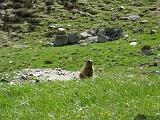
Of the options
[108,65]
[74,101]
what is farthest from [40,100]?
[108,65]

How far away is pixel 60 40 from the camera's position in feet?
155

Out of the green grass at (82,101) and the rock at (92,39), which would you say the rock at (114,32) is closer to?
the rock at (92,39)

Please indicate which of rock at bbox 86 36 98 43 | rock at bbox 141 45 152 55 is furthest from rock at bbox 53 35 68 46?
rock at bbox 141 45 152 55

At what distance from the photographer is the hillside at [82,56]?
42.1 feet

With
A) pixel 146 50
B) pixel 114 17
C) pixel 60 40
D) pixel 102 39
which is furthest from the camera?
pixel 114 17

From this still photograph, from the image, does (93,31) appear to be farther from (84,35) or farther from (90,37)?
(90,37)

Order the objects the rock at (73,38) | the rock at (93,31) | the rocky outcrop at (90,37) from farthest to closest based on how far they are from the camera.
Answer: the rock at (93,31)
the rock at (73,38)
the rocky outcrop at (90,37)

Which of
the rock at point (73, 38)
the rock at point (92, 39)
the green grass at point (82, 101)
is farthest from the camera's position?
the rock at point (73, 38)

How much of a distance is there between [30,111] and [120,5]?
45465 mm

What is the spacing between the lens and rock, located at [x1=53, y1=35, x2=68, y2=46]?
4716cm

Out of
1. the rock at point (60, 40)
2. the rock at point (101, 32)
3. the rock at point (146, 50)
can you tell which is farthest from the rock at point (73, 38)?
the rock at point (146, 50)

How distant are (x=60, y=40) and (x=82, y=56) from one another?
7000 millimetres

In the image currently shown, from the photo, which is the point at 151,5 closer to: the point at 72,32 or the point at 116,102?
the point at 72,32

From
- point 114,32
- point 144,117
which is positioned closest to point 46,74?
point 114,32
